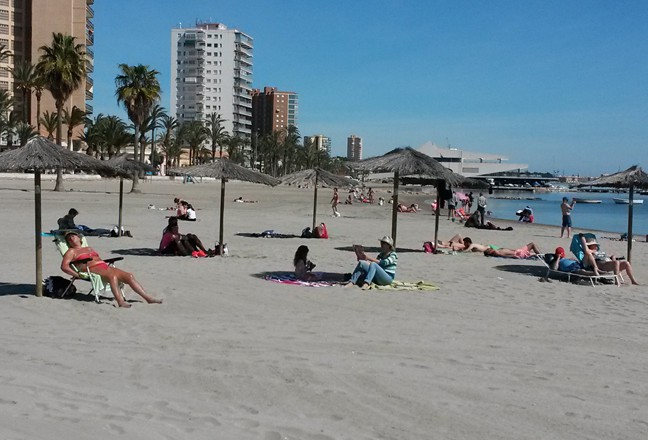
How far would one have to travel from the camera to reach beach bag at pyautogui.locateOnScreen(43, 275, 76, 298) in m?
8.45

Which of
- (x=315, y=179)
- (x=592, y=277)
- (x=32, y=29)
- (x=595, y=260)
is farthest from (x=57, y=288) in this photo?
(x=32, y=29)

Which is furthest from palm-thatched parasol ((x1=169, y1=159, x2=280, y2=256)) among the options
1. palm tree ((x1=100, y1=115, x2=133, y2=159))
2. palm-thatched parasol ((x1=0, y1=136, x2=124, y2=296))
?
palm tree ((x1=100, y1=115, x2=133, y2=159))

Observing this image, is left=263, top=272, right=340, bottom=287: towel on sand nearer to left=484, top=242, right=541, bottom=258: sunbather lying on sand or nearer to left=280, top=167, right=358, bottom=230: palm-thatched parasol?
left=484, top=242, right=541, bottom=258: sunbather lying on sand

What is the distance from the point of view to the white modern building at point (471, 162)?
175 m

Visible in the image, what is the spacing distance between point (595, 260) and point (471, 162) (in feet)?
567

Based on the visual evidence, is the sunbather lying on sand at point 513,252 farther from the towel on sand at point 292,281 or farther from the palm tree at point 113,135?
the palm tree at point 113,135

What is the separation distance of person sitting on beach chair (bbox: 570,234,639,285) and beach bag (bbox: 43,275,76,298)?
26.7ft

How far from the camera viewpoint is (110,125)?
74688 mm

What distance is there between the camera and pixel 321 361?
6020mm

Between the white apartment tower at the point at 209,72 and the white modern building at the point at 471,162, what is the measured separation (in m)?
51.1

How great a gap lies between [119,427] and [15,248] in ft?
34.0

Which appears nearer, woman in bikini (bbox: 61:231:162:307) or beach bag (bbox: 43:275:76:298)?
woman in bikini (bbox: 61:231:162:307)

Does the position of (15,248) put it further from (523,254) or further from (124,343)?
(523,254)

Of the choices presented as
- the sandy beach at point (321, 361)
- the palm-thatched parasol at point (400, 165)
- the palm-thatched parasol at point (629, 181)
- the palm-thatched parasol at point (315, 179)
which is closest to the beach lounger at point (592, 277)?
the sandy beach at point (321, 361)
